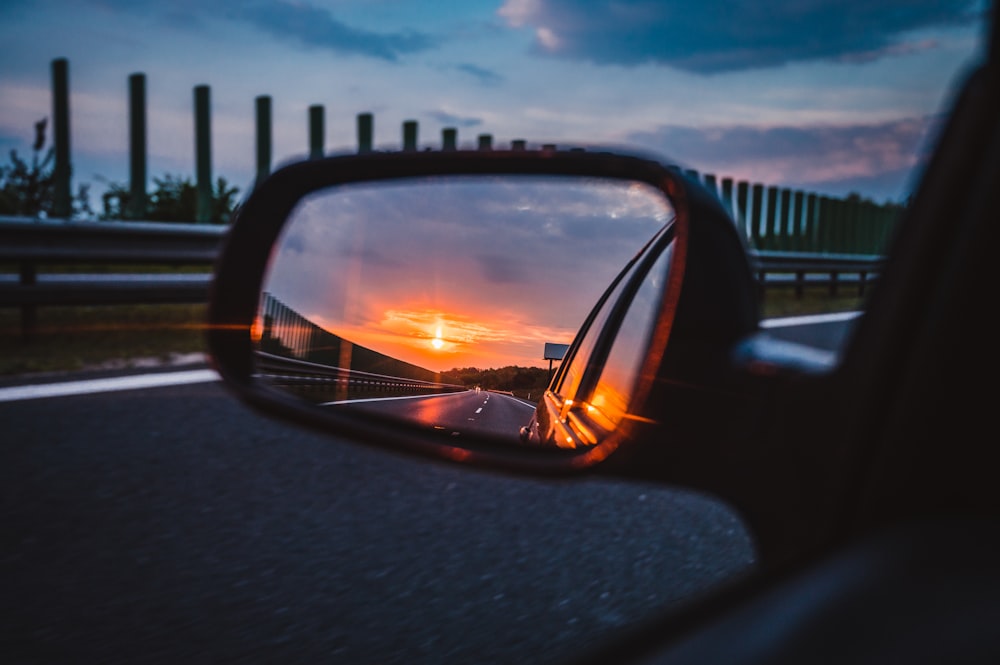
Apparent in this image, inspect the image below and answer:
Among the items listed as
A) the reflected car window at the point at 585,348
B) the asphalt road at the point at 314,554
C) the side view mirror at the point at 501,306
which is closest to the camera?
the side view mirror at the point at 501,306

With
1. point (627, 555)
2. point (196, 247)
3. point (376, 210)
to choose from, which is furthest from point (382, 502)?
point (196, 247)

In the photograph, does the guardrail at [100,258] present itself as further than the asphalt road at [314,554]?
Yes

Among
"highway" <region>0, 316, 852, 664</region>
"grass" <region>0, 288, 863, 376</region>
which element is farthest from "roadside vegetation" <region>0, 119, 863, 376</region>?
"highway" <region>0, 316, 852, 664</region>

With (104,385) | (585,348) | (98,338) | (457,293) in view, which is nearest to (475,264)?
(457,293)

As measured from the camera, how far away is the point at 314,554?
298 cm

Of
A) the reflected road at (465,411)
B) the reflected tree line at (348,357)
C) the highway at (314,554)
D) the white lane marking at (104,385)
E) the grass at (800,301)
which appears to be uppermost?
the reflected tree line at (348,357)

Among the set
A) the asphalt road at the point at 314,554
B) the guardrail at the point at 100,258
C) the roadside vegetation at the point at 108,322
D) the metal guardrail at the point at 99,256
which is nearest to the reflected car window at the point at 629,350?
the asphalt road at the point at 314,554

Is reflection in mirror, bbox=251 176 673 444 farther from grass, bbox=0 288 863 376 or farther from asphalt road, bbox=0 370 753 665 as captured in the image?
grass, bbox=0 288 863 376

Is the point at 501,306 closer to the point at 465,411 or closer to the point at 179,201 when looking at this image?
the point at 465,411

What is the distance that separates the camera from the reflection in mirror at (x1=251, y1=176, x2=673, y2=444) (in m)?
1.29

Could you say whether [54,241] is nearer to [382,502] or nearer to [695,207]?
[382,502]

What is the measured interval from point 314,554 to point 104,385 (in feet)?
11.1

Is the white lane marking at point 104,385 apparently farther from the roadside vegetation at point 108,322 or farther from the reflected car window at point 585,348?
the reflected car window at point 585,348

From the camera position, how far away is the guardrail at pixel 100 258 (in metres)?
7.02
